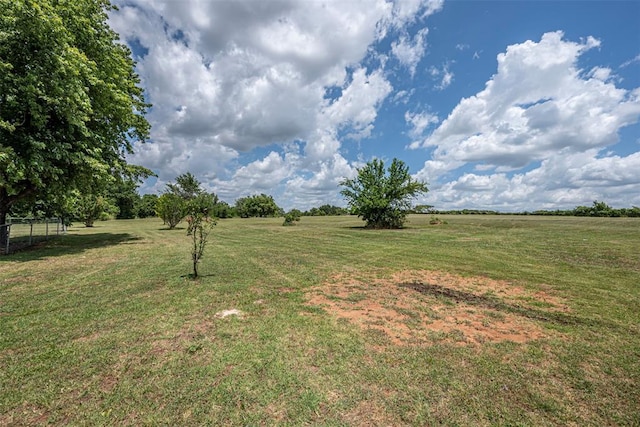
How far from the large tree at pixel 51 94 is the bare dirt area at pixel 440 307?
12335 millimetres

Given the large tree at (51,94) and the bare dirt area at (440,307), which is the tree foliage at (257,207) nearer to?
the large tree at (51,94)

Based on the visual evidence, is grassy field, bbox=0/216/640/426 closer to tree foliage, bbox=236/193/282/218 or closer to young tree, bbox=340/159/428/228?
young tree, bbox=340/159/428/228

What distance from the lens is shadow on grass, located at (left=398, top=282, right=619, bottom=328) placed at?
206 inches

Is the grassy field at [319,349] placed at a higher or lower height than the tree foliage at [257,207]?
lower

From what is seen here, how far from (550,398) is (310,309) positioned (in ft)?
13.0

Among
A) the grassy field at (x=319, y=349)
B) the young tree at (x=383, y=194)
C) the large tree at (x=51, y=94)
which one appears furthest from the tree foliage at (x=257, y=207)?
the grassy field at (x=319, y=349)

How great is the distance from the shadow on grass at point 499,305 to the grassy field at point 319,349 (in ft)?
0.15

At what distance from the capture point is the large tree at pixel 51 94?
10234mm

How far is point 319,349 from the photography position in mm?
4188

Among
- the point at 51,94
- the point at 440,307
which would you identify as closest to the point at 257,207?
the point at 51,94

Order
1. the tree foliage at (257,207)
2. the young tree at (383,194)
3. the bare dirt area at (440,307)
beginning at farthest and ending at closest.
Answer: the tree foliage at (257,207) < the young tree at (383,194) < the bare dirt area at (440,307)

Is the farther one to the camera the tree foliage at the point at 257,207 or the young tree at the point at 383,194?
the tree foliage at the point at 257,207

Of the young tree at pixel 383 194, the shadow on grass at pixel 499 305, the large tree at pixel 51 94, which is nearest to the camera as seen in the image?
the shadow on grass at pixel 499 305

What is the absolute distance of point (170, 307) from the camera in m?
5.89
